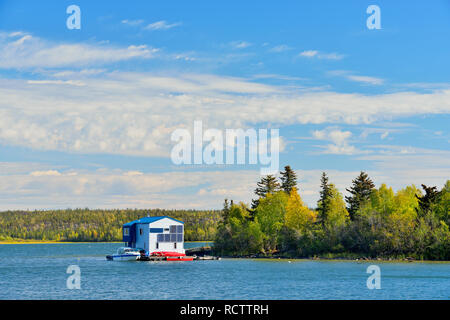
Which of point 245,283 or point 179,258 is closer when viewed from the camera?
point 245,283

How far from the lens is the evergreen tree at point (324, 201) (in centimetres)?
10669

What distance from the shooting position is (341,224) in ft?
325

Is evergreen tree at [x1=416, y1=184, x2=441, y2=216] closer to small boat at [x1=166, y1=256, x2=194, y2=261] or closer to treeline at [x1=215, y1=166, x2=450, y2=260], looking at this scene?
treeline at [x1=215, y1=166, x2=450, y2=260]

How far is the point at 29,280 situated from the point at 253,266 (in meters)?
32.9

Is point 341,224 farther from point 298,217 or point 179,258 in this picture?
point 179,258

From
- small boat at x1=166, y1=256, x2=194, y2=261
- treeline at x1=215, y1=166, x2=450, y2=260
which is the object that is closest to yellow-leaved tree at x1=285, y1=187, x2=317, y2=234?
treeline at x1=215, y1=166, x2=450, y2=260

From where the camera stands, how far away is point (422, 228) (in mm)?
88312

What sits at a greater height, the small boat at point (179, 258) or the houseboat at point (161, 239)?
the houseboat at point (161, 239)

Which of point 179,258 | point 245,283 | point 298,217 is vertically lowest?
point 179,258

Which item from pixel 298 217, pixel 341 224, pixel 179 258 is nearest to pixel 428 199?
pixel 341 224

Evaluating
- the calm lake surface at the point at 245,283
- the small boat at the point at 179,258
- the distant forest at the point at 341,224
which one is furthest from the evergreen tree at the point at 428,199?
the small boat at the point at 179,258

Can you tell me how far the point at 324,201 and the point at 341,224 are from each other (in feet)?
29.4

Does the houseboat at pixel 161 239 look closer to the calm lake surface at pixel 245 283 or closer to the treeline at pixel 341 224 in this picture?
the treeline at pixel 341 224
